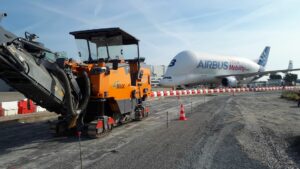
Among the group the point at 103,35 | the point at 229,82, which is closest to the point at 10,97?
the point at 103,35

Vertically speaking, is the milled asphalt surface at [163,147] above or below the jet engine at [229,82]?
below

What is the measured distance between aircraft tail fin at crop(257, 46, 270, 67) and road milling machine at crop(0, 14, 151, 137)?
50.9 meters

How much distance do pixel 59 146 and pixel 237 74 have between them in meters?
41.1

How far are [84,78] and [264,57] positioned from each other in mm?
57418

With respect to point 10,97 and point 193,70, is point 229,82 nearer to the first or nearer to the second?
point 193,70

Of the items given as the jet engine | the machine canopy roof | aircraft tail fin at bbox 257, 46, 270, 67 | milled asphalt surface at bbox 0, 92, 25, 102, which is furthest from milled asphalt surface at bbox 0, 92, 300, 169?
aircraft tail fin at bbox 257, 46, 270, 67

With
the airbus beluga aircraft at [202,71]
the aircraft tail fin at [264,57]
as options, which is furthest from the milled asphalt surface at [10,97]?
the aircraft tail fin at [264,57]

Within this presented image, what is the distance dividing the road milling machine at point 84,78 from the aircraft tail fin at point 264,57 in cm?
5090

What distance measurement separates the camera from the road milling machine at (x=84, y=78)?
7.11 meters

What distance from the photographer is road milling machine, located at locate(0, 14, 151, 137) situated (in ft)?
23.3

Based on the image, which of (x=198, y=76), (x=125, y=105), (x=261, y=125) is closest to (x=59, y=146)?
(x=125, y=105)

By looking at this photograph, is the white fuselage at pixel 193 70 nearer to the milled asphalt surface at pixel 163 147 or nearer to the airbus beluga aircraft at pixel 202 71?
the airbus beluga aircraft at pixel 202 71

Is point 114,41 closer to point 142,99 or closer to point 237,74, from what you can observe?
point 142,99

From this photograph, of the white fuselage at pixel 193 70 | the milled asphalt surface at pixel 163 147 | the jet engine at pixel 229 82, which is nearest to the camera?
the milled asphalt surface at pixel 163 147
